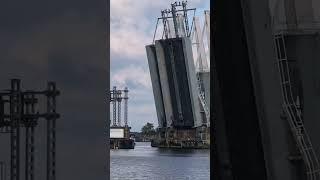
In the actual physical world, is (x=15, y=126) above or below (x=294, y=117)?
below

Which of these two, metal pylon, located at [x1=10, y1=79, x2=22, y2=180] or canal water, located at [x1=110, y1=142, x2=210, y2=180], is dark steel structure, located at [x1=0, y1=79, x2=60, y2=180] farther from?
canal water, located at [x1=110, y1=142, x2=210, y2=180]

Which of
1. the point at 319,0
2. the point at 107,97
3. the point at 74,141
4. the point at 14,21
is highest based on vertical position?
the point at 319,0

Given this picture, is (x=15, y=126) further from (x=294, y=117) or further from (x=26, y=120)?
(x=294, y=117)

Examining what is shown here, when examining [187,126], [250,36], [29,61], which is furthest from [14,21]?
[187,126]

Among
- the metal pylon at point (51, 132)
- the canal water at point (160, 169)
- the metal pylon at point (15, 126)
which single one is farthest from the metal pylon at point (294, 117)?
the canal water at point (160, 169)

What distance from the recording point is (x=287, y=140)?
9852mm

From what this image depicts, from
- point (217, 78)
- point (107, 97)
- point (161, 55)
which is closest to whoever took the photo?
point (107, 97)

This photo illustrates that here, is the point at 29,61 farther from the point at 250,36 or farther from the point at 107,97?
the point at 250,36

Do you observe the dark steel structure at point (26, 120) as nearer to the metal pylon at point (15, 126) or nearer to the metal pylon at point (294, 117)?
the metal pylon at point (15, 126)

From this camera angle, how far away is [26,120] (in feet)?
21.4

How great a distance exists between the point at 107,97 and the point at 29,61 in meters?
1.31

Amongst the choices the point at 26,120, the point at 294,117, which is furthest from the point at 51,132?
the point at 294,117

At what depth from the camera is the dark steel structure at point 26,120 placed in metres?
6.25

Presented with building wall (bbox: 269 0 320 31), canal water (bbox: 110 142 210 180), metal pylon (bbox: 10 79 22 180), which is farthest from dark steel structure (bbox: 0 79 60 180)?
canal water (bbox: 110 142 210 180)
